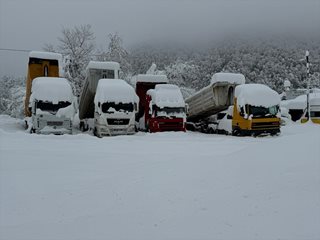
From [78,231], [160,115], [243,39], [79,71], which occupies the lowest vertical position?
[78,231]

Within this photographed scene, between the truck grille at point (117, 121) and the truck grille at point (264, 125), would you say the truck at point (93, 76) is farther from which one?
the truck grille at point (264, 125)

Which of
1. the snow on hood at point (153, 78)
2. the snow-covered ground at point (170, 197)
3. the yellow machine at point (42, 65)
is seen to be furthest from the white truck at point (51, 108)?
the snow-covered ground at point (170, 197)

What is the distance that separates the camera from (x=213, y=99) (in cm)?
1927

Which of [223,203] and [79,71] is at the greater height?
[79,71]

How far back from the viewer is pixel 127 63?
1683 inches

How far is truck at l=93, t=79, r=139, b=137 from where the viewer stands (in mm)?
16078

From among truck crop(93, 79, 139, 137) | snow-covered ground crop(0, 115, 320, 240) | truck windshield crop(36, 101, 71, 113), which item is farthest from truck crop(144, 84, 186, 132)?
snow-covered ground crop(0, 115, 320, 240)

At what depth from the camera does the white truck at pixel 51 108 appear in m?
15.7

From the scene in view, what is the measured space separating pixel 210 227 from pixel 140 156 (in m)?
4.71

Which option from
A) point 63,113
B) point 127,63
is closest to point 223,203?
point 63,113

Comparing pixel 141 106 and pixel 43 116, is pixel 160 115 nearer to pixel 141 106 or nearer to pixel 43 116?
pixel 141 106

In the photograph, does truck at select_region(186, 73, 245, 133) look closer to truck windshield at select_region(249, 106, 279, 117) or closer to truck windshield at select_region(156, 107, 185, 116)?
truck windshield at select_region(156, 107, 185, 116)

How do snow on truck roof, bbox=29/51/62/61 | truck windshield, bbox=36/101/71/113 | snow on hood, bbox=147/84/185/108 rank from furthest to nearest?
snow on truck roof, bbox=29/51/62/61, snow on hood, bbox=147/84/185/108, truck windshield, bbox=36/101/71/113

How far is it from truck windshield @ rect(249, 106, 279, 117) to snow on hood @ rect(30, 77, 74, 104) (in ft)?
28.1
